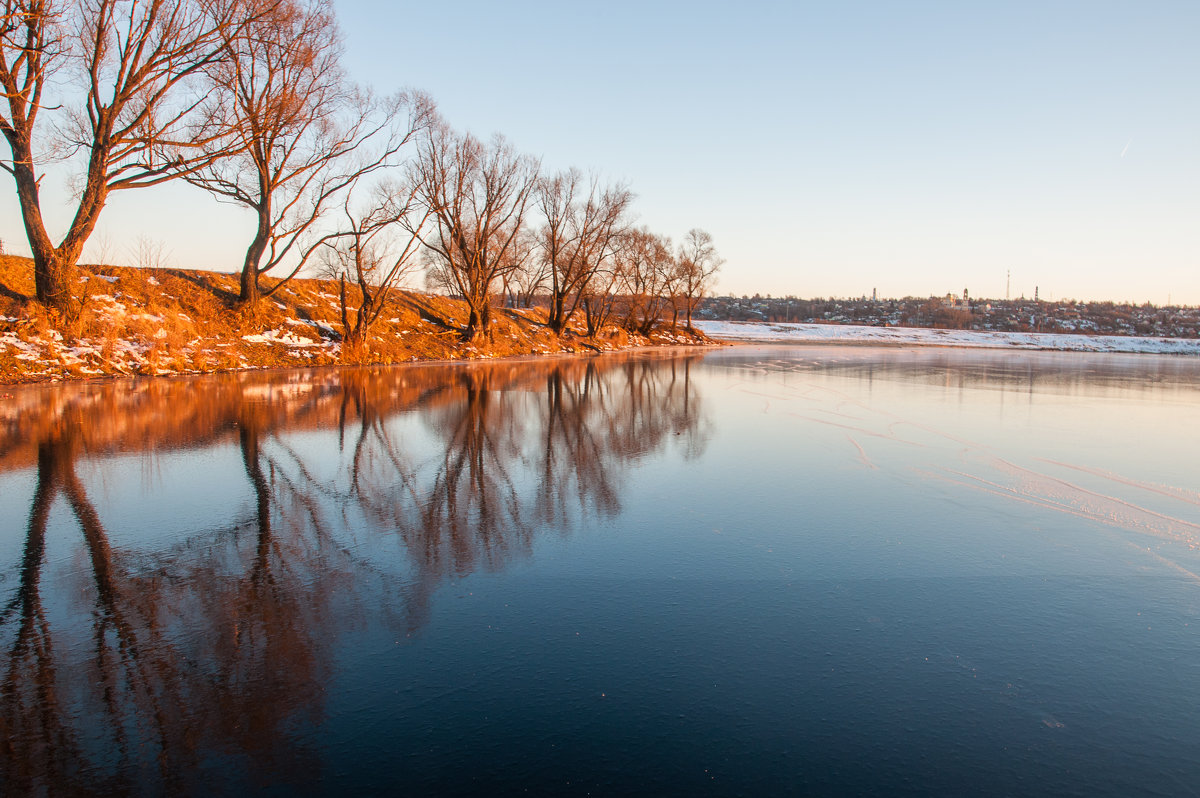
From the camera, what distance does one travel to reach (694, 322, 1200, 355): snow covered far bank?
63250mm

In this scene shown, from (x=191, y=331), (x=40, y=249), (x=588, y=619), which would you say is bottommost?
(x=588, y=619)

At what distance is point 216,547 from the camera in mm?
5457

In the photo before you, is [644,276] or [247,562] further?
[644,276]

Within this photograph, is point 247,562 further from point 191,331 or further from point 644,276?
point 644,276

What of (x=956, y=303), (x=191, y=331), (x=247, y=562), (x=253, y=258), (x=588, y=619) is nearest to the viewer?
(x=588, y=619)

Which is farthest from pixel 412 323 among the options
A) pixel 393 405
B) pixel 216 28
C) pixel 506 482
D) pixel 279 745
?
pixel 279 745

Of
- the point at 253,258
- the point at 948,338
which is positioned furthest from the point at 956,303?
the point at 253,258

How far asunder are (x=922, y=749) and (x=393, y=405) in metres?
12.3

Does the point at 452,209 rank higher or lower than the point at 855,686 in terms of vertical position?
higher

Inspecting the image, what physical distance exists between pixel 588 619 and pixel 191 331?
2129 centimetres

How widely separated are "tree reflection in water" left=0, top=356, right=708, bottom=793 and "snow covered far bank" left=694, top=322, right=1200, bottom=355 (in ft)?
195

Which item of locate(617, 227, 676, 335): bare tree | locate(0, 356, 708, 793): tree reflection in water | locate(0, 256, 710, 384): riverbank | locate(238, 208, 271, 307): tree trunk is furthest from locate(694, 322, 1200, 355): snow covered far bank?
locate(0, 356, 708, 793): tree reflection in water

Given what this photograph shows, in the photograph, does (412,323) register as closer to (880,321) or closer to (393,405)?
(393,405)

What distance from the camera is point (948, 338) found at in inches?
3063
